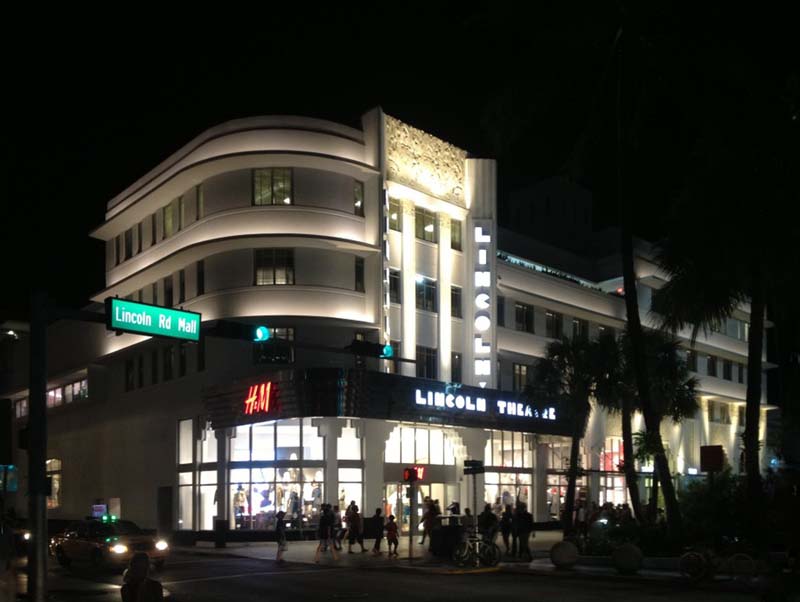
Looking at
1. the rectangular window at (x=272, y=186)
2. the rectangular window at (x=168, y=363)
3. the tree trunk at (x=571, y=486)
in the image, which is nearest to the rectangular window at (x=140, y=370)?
the rectangular window at (x=168, y=363)

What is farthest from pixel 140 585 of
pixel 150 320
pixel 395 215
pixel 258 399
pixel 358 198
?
pixel 395 215

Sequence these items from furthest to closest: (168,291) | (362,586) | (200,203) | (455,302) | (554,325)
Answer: (554,325) < (168,291) < (455,302) < (200,203) < (362,586)

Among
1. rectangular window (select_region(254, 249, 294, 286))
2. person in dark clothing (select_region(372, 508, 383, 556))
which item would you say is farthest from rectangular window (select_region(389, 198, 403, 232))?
person in dark clothing (select_region(372, 508, 383, 556))

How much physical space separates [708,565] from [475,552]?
304 inches

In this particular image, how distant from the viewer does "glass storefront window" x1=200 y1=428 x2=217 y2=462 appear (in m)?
44.2

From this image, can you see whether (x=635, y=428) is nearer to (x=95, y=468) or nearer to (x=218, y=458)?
(x=218, y=458)

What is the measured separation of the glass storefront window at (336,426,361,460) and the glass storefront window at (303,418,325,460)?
26.8 inches

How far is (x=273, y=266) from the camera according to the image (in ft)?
139

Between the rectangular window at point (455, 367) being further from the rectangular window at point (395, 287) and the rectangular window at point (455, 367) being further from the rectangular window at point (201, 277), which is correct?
the rectangular window at point (201, 277)

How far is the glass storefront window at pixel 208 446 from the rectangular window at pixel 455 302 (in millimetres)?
11926

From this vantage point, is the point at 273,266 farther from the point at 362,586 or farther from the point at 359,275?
the point at 362,586

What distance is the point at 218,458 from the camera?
141 ft

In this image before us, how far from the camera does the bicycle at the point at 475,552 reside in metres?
29.1

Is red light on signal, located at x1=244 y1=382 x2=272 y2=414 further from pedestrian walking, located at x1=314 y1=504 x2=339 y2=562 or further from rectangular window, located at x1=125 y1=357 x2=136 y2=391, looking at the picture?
rectangular window, located at x1=125 y1=357 x2=136 y2=391
